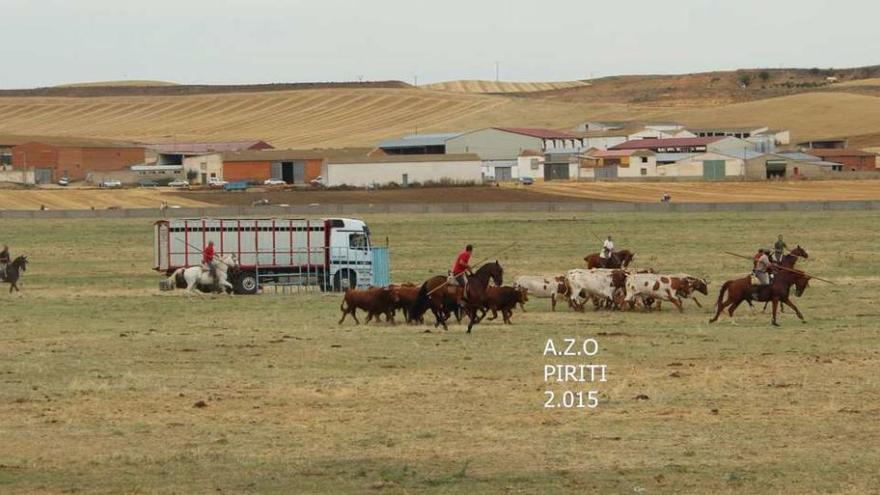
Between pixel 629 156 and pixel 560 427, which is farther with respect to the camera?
pixel 629 156

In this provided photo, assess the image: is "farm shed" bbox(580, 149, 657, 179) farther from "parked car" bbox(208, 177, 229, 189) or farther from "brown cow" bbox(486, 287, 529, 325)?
"brown cow" bbox(486, 287, 529, 325)

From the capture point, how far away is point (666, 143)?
140m

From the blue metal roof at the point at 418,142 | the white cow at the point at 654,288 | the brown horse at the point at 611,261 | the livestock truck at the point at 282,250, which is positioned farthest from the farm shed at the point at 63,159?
the white cow at the point at 654,288

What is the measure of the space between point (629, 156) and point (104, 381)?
112150mm

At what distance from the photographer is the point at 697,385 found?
70.7 ft

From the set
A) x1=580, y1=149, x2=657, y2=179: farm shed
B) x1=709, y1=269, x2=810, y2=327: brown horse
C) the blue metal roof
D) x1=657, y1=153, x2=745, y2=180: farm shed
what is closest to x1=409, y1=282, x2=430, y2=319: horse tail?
x1=709, y1=269, x2=810, y2=327: brown horse

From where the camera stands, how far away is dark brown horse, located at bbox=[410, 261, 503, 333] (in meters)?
28.9

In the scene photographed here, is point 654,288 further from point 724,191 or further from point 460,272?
point 724,191

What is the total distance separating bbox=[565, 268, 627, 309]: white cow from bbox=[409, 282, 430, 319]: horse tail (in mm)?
4810

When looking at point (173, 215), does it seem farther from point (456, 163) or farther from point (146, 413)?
point (146, 413)

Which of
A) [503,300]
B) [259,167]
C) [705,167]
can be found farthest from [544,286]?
[259,167]

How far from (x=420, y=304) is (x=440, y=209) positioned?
5431 cm

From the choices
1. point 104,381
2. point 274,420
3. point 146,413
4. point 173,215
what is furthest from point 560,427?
point 173,215

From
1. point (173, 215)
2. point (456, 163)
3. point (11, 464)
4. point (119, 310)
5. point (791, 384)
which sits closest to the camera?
point (11, 464)
